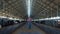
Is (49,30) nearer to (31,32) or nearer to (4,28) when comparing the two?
(31,32)

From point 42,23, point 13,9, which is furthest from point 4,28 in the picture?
point 42,23

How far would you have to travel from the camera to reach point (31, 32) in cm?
614

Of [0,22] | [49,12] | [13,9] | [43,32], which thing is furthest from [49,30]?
[0,22]

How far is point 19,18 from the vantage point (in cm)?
612

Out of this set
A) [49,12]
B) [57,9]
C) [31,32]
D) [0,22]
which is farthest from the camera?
[31,32]

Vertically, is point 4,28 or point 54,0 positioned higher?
point 54,0

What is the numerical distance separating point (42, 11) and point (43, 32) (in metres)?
0.79

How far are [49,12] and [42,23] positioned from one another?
0.57 meters

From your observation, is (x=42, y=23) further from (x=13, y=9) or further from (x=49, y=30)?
(x=13, y=9)

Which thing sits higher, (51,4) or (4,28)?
(51,4)

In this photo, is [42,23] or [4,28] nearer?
[4,28]

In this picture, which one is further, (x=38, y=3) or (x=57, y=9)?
(x=38, y=3)

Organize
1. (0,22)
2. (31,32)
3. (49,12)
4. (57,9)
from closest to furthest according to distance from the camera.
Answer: (0,22) → (57,9) → (49,12) → (31,32)

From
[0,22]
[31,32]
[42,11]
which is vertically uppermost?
[42,11]
